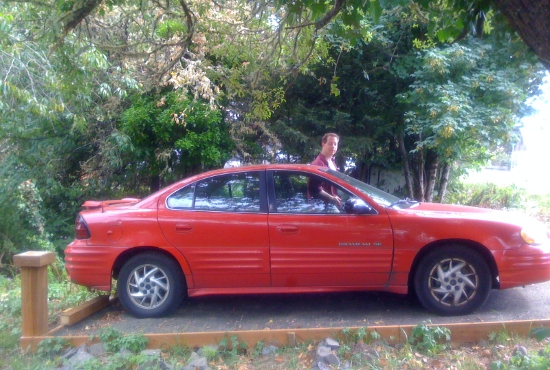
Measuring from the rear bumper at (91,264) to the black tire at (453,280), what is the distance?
125 inches

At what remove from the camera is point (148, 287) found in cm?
571

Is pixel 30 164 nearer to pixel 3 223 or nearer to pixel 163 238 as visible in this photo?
pixel 3 223

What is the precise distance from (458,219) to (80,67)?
600cm

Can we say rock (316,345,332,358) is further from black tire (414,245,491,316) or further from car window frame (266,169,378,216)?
car window frame (266,169,378,216)

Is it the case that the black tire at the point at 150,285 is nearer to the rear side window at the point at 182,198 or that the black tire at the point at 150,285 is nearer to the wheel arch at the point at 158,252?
the wheel arch at the point at 158,252

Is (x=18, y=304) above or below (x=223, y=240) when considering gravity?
below

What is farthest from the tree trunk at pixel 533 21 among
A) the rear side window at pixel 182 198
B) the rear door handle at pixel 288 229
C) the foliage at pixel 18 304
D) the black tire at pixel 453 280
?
the foliage at pixel 18 304

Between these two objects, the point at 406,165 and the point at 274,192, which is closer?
the point at 274,192

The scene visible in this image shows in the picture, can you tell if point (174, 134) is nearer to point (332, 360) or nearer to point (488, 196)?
point (332, 360)

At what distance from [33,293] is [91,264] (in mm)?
626

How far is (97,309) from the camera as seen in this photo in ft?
20.1

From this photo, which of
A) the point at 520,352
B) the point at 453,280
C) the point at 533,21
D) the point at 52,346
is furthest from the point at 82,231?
the point at 533,21

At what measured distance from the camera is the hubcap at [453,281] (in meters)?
5.48

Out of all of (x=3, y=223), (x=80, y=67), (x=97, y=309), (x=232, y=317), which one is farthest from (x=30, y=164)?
(x=232, y=317)
